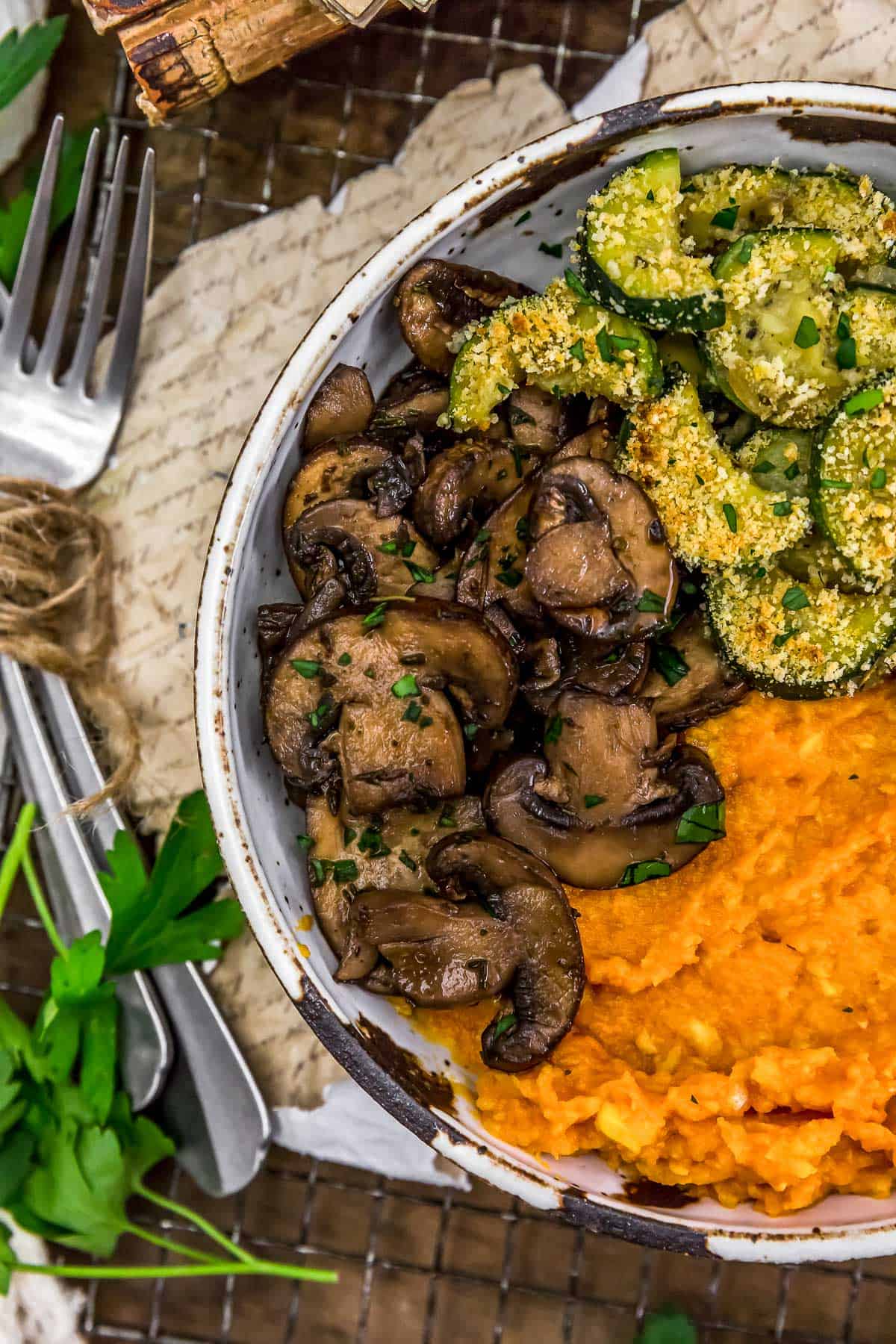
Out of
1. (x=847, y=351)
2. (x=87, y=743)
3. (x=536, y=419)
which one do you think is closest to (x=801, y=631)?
(x=847, y=351)

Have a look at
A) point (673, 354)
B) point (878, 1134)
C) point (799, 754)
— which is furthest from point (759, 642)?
point (878, 1134)

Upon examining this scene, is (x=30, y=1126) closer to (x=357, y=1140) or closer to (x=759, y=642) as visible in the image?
(x=357, y=1140)

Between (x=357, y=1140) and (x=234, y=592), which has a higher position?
(x=234, y=592)

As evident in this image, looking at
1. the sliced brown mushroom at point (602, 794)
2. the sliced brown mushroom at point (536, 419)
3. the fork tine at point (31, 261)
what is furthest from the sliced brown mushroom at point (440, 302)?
the fork tine at point (31, 261)

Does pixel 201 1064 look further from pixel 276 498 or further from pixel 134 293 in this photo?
pixel 134 293

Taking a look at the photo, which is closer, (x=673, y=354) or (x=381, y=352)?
(x=673, y=354)

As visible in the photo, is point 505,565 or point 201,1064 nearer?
point 505,565
